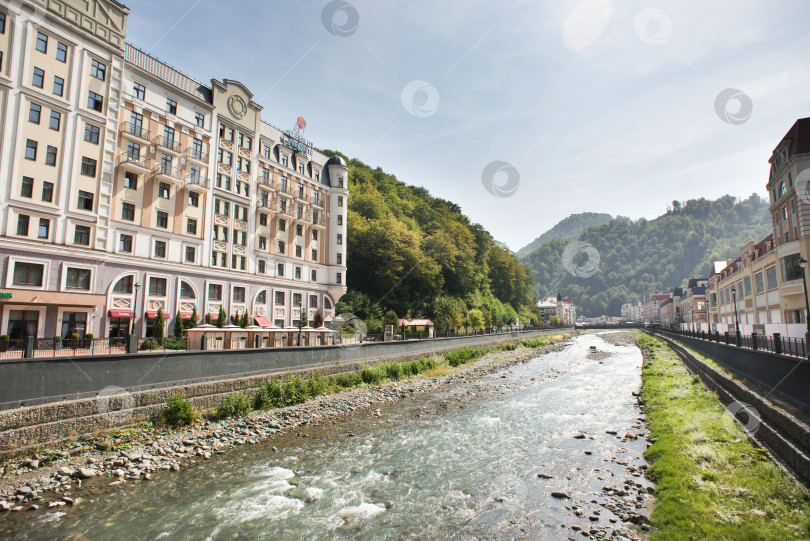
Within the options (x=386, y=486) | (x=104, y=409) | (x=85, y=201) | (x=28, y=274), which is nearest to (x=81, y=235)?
(x=85, y=201)

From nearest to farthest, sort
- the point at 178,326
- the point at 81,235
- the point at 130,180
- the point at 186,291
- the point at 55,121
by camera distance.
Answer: the point at 55,121
the point at 81,235
the point at 130,180
the point at 178,326
the point at 186,291

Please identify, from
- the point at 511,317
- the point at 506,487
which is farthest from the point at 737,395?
the point at 511,317

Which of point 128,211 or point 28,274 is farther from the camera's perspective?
point 128,211

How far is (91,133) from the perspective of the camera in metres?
28.3

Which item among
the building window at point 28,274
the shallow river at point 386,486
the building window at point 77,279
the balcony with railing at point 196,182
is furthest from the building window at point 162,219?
the shallow river at point 386,486

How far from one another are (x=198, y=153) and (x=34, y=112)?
38.7ft

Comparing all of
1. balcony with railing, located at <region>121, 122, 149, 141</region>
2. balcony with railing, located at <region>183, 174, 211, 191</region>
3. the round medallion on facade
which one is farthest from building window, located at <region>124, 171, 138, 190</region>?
the round medallion on facade

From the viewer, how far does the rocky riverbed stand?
12.1 m

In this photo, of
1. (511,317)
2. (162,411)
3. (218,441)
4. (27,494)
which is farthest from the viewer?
(511,317)

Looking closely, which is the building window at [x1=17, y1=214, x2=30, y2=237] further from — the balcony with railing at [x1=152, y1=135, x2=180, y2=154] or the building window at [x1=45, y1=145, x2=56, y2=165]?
the balcony with railing at [x1=152, y1=135, x2=180, y2=154]

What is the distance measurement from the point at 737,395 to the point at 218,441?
24223 millimetres

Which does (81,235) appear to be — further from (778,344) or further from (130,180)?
(778,344)

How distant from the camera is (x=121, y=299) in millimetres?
29781

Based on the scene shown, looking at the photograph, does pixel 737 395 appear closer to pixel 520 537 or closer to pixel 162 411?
pixel 520 537
